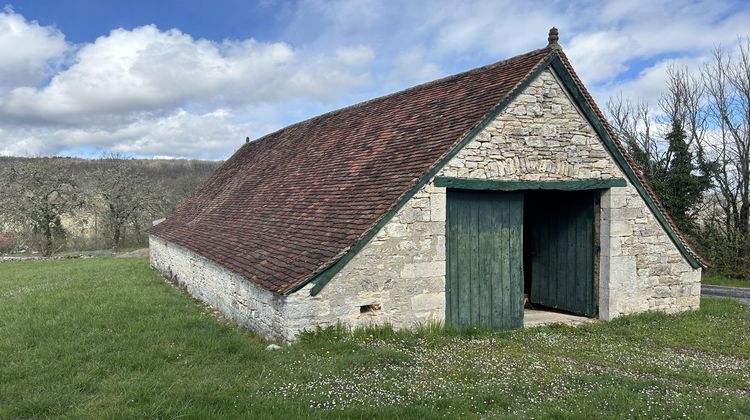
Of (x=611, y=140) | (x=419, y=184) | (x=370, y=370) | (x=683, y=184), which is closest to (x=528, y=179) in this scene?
(x=611, y=140)

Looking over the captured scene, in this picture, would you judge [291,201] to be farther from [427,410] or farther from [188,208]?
[188,208]

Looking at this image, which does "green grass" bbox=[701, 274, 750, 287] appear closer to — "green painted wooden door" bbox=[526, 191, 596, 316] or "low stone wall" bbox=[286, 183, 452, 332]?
"green painted wooden door" bbox=[526, 191, 596, 316]

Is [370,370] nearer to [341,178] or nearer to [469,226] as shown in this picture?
[469,226]

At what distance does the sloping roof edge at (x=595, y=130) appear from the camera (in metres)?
7.57

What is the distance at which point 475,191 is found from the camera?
29.5 feet

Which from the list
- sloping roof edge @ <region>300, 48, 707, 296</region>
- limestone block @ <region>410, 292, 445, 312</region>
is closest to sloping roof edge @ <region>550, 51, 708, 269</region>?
sloping roof edge @ <region>300, 48, 707, 296</region>

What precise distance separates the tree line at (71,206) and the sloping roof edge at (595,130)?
29.0 meters

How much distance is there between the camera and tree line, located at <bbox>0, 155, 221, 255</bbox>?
30.3m

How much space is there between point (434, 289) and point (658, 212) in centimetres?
477

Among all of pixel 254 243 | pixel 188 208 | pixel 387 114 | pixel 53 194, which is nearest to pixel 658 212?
pixel 387 114

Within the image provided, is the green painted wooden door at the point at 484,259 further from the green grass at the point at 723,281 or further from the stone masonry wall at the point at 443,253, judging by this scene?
the green grass at the point at 723,281

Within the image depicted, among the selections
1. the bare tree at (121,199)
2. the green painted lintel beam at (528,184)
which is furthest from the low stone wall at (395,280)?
the bare tree at (121,199)

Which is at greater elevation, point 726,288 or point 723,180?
point 723,180

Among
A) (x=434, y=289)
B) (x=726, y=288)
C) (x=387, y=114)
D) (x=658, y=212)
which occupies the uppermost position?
(x=387, y=114)
